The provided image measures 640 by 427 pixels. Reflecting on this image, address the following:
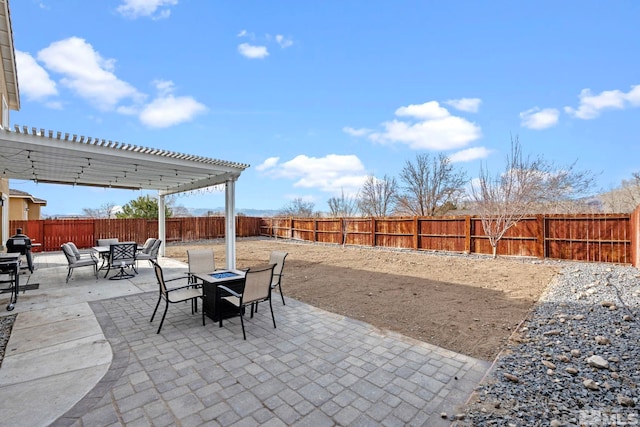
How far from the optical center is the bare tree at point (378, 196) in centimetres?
2507

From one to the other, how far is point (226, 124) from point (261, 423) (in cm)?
1123

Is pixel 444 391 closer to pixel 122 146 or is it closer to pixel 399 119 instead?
pixel 122 146

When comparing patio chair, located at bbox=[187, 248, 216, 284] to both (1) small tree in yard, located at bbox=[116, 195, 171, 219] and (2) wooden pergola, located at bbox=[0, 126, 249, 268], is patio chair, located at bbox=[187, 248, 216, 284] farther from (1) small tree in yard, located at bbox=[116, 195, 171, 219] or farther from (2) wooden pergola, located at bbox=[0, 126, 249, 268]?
(1) small tree in yard, located at bbox=[116, 195, 171, 219]

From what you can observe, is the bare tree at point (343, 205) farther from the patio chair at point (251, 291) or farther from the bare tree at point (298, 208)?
the patio chair at point (251, 291)

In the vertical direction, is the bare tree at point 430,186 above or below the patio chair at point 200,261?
above

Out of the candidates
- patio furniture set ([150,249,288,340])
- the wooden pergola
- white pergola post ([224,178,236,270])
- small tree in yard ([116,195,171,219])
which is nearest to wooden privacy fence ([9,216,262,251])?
small tree in yard ([116,195,171,219])

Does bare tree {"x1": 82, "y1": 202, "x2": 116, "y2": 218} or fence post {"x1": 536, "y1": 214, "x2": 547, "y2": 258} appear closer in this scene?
fence post {"x1": 536, "y1": 214, "x2": 547, "y2": 258}

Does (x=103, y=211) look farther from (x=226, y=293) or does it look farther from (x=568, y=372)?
(x=568, y=372)

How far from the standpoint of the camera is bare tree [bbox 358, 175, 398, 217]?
25.1 m

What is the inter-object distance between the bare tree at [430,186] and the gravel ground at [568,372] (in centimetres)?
1844

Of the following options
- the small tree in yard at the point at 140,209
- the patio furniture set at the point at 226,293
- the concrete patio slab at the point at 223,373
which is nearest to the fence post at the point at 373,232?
the concrete patio slab at the point at 223,373

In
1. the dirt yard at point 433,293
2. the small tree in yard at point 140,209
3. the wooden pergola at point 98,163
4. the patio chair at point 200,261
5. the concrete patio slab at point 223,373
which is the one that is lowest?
the dirt yard at point 433,293

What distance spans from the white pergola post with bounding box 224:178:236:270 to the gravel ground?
20.1 feet

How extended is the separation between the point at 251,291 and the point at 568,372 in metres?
3.37
